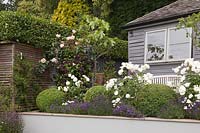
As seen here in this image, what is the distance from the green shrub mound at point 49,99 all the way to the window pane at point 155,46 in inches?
174

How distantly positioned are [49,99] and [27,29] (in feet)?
7.27

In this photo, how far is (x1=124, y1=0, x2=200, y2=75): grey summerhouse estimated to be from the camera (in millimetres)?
12477

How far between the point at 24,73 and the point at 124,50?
18.3 feet

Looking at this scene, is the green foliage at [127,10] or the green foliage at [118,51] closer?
the green foliage at [118,51]

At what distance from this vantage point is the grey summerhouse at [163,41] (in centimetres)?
1248

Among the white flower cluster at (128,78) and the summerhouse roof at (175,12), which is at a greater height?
the summerhouse roof at (175,12)

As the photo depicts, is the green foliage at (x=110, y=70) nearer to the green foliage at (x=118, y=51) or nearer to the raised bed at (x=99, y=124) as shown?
the green foliage at (x=118, y=51)

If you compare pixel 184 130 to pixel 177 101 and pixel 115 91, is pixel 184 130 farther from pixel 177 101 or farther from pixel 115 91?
Result: pixel 115 91

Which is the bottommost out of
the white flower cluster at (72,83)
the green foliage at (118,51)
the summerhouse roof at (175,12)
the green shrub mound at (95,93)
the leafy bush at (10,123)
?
the leafy bush at (10,123)

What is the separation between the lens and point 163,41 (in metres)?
13.1

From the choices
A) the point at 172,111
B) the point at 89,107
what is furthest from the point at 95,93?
the point at 172,111

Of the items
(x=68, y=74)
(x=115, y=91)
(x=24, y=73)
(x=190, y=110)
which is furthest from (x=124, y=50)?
(x=190, y=110)

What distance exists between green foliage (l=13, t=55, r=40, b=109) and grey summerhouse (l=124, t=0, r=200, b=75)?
4.52 metres

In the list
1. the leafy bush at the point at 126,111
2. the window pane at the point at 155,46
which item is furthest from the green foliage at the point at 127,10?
the leafy bush at the point at 126,111
